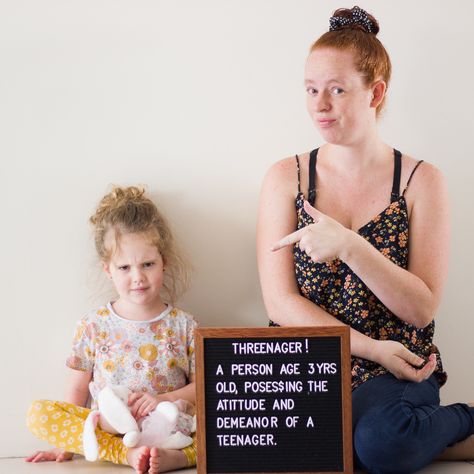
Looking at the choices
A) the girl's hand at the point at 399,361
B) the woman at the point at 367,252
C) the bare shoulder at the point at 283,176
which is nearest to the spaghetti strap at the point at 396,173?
the woman at the point at 367,252

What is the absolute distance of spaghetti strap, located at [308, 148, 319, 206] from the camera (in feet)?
7.44

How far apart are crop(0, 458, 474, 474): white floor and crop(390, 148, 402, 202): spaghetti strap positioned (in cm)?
66

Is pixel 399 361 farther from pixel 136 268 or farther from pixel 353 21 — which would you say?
pixel 353 21

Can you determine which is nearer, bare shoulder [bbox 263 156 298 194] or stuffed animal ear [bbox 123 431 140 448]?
stuffed animal ear [bbox 123 431 140 448]

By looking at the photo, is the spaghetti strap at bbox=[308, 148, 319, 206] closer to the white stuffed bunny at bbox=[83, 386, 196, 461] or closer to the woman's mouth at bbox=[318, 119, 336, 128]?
the woman's mouth at bbox=[318, 119, 336, 128]

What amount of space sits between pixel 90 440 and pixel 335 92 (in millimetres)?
1024

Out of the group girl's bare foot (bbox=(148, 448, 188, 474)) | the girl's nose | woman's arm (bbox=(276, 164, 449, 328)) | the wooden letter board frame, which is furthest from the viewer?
the girl's nose

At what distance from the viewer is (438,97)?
250 centimetres

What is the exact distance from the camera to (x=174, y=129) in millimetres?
2439

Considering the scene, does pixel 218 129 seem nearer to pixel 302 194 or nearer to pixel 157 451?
pixel 302 194

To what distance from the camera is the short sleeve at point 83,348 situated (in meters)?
2.34

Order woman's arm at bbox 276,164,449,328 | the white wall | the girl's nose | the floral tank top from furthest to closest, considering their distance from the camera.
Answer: the white wall < the girl's nose < the floral tank top < woman's arm at bbox 276,164,449,328

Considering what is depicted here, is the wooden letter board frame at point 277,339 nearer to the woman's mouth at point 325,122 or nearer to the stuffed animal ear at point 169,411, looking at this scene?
the stuffed animal ear at point 169,411

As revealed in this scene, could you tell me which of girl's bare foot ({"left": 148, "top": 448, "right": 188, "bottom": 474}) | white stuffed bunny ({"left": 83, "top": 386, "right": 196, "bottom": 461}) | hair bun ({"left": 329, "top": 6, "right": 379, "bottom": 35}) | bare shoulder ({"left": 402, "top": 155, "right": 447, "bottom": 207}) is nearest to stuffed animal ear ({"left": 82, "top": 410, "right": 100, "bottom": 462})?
white stuffed bunny ({"left": 83, "top": 386, "right": 196, "bottom": 461})
